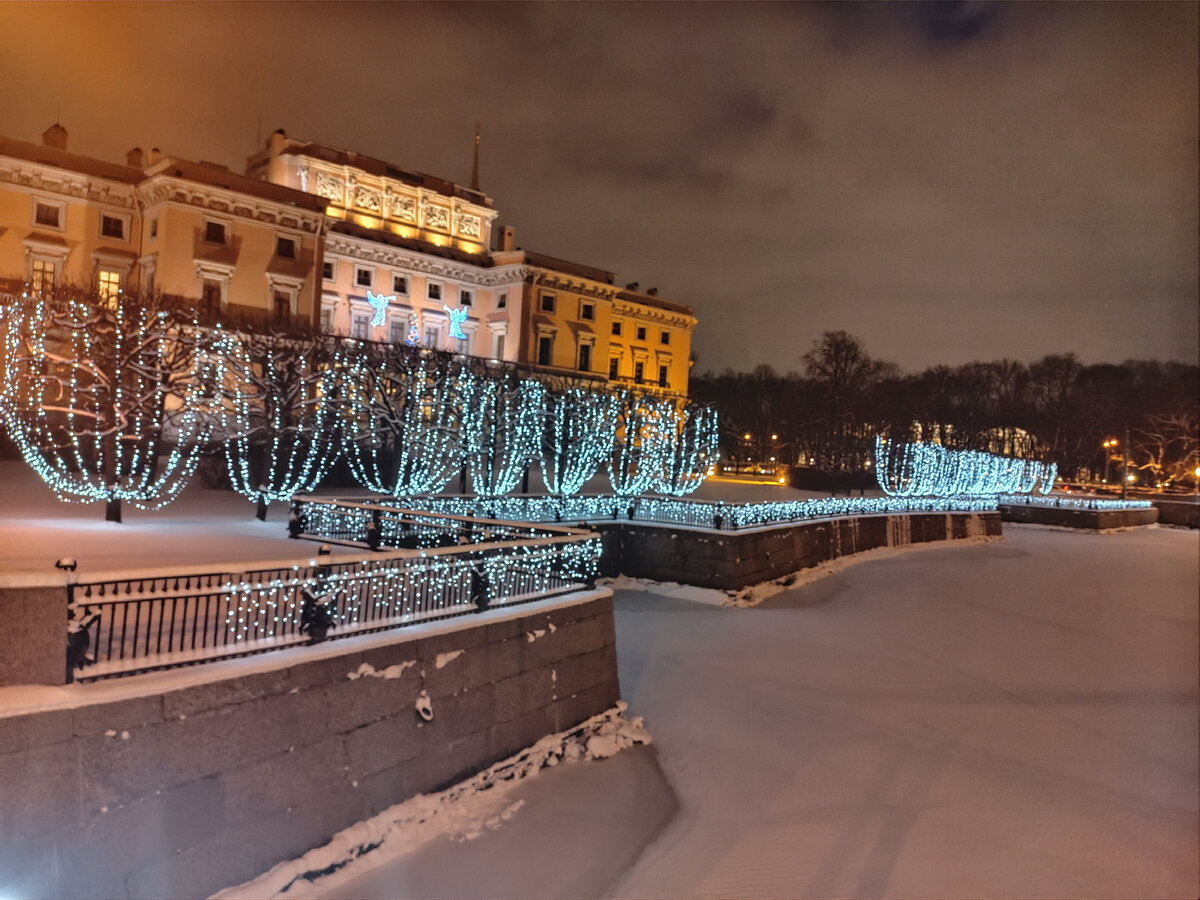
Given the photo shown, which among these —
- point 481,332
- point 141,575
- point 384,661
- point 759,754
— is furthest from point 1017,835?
point 481,332

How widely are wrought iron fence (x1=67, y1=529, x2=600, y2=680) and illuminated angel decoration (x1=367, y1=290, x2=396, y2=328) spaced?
124 ft

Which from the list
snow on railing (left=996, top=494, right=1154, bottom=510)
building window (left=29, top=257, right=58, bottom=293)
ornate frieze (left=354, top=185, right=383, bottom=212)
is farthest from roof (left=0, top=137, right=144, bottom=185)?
snow on railing (left=996, top=494, right=1154, bottom=510)

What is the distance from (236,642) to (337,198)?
50777 mm

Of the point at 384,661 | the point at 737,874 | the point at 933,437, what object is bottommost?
the point at 737,874

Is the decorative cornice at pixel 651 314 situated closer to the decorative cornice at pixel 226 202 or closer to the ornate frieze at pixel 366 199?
the ornate frieze at pixel 366 199

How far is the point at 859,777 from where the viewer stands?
9836 millimetres

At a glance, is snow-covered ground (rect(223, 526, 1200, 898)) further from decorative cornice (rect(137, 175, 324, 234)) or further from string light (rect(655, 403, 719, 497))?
decorative cornice (rect(137, 175, 324, 234))

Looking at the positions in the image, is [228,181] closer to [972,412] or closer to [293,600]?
[293,600]

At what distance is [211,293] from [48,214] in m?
7.58

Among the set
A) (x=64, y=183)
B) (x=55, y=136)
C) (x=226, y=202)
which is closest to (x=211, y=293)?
(x=226, y=202)

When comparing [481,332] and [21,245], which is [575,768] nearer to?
[21,245]

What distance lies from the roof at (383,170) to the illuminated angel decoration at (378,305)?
11379 mm

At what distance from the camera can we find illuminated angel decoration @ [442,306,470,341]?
49531 millimetres

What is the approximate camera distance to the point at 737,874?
25.1 ft
